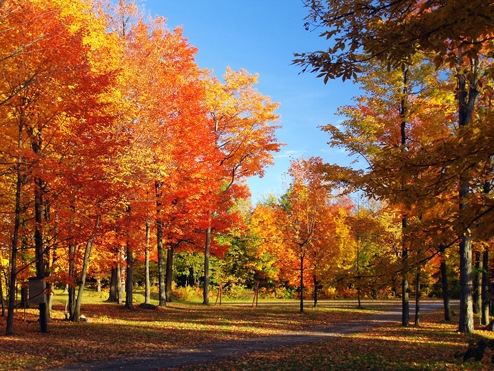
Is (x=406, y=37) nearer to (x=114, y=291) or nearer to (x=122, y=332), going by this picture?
(x=122, y=332)

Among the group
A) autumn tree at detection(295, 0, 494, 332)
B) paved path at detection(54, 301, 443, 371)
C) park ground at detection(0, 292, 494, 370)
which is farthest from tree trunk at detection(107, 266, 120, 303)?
autumn tree at detection(295, 0, 494, 332)

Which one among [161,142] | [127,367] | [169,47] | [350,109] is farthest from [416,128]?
[127,367]

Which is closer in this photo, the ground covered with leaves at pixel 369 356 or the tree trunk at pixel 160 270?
the ground covered with leaves at pixel 369 356

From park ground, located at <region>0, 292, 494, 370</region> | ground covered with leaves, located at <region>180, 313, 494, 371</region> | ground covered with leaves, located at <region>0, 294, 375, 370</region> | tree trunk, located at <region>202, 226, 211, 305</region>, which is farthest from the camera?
tree trunk, located at <region>202, 226, 211, 305</region>

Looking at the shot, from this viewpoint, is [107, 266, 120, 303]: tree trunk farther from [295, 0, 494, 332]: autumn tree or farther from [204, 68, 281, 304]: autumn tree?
[295, 0, 494, 332]: autumn tree

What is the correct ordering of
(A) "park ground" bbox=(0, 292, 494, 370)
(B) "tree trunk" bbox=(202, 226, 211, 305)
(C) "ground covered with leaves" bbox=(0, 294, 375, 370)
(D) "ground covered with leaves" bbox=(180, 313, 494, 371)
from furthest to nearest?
(B) "tree trunk" bbox=(202, 226, 211, 305) < (C) "ground covered with leaves" bbox=(0, 294, 375, 370) < (A) "park ground" bbox=(0, 292, 494, 370) < (D) "ground covered with leaves" bbox=(180, 313, 494, 371)

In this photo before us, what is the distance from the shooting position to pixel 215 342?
1177 cm

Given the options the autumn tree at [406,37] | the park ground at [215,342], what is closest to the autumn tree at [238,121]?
the park ground at [215,342]

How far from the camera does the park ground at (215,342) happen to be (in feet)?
28.0

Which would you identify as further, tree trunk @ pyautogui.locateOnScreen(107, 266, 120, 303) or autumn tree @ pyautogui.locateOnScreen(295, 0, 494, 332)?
tree trunk @ pyautogui.locateOnScreen(107, 266, 120, 303)

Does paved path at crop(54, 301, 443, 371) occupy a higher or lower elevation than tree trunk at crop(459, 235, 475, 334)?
lower

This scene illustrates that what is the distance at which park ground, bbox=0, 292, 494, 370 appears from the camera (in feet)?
28.0

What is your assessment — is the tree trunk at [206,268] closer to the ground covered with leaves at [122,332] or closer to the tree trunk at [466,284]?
the ground covered with leaves at [122,332]

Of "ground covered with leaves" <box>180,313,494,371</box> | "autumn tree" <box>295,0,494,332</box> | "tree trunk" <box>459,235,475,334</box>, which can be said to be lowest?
"ground covered with leaves" <box>180,313,494,371</box>
